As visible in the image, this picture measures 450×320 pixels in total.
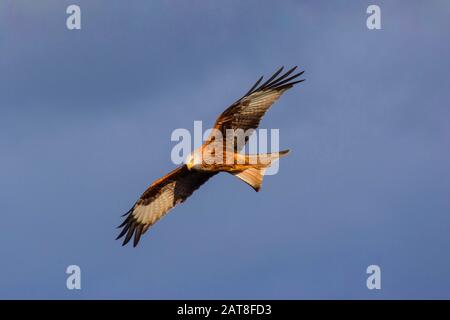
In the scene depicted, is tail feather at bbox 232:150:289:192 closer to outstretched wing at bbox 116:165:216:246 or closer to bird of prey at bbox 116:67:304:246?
bird of prey at bbox 116:67:304:246

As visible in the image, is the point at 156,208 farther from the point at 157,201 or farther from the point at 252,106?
the point at 252,106

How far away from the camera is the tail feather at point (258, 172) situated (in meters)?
15.9

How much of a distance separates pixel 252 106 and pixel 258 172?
1255 mm

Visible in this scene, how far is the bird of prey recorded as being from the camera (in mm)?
16055

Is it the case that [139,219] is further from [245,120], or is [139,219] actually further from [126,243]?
[245,120]

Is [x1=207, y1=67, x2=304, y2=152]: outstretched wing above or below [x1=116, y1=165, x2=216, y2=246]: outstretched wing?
above

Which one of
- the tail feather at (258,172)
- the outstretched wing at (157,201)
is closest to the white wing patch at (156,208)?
the outstretched wing at (157,201)

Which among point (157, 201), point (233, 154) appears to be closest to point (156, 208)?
point (157, 201)

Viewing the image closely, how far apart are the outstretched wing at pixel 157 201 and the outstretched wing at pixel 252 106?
125 cm

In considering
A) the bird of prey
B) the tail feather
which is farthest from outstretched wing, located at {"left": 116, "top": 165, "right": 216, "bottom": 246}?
the tail feather

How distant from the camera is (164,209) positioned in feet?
58.3

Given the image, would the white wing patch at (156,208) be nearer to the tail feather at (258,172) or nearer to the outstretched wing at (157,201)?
the outstretched wing at (157,201)
